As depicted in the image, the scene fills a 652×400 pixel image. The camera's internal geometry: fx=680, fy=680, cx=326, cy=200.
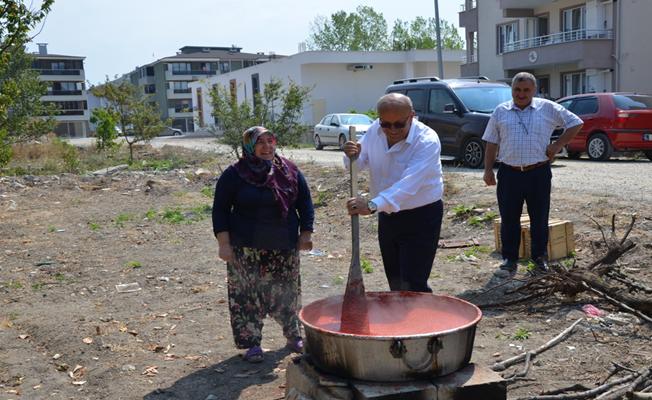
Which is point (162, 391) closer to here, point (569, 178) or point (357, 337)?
point (357, 337)

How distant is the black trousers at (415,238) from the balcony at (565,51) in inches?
996

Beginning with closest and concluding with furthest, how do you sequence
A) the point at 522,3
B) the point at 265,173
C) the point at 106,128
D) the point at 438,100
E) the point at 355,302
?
the point at 355,302 → the point at 265,173 → the point at 438,100 → the point at 106,128 → the point at 522,3

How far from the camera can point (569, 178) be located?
38.8 feet

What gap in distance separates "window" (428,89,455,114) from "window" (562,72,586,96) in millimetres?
16122

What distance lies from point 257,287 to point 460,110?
10679 millimetres

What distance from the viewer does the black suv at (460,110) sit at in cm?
1430

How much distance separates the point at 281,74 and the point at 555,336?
139 feet

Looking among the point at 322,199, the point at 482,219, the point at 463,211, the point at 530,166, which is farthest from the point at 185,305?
the point at 322,199

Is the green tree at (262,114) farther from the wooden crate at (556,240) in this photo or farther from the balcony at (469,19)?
the balcony at (469,19)

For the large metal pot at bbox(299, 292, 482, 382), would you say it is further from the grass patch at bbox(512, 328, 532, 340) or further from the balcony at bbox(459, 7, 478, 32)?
the balcony at bbox(459, 7, 478, 32)

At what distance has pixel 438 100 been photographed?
1499 centimetres

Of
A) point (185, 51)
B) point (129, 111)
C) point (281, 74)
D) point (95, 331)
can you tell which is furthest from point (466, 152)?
point (185, 51)

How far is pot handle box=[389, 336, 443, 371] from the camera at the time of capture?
2.99 metres

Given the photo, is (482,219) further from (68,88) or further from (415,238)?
(68,88)
